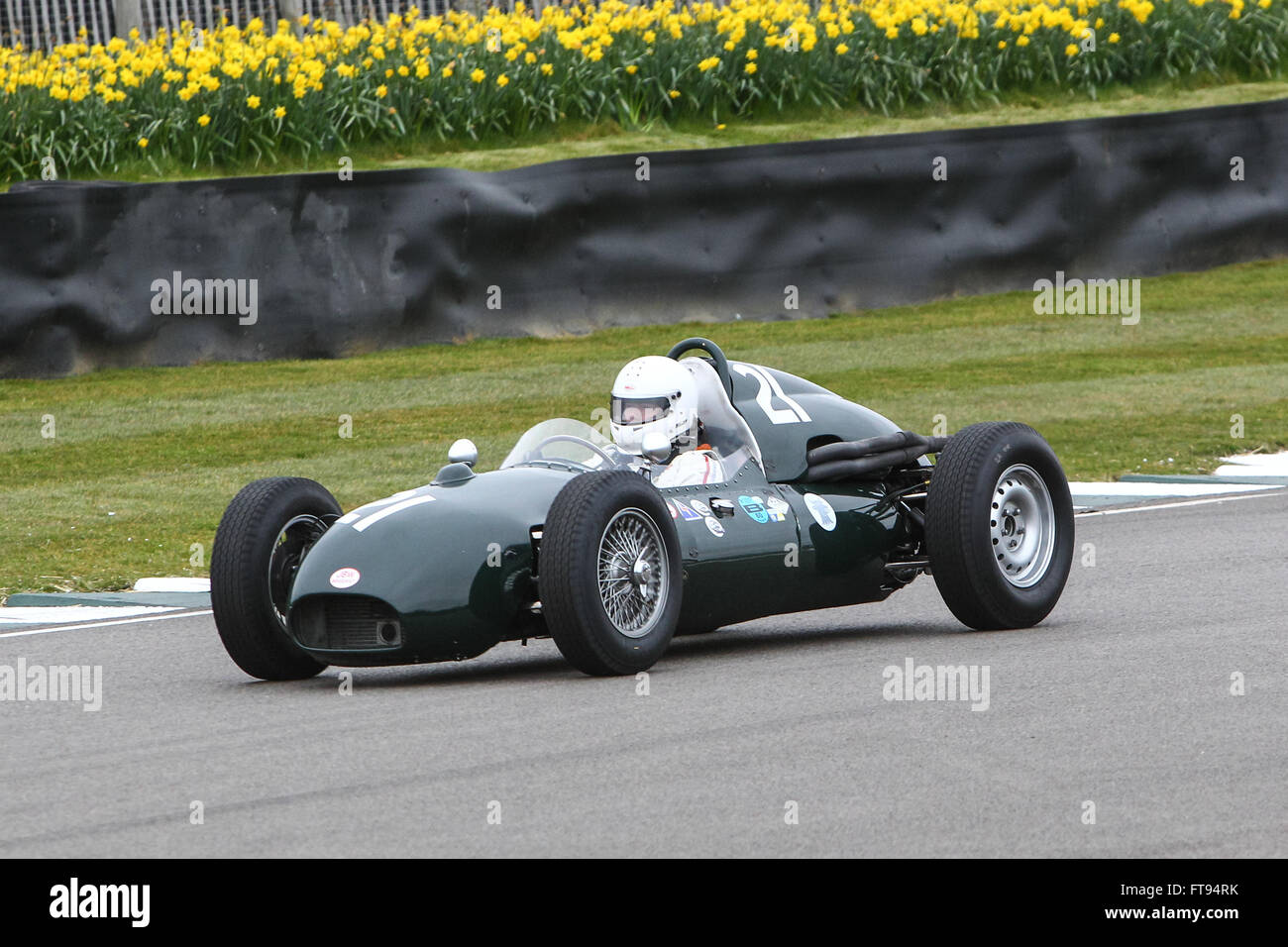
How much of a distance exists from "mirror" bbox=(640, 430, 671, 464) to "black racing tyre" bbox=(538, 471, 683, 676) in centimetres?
80

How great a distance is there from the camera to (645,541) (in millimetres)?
8141

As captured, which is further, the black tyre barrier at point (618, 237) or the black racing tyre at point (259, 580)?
the black tyre barrier at point (618, 237)

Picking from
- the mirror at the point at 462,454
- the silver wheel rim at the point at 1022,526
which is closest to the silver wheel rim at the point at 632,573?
the mirror at the point at 462,454

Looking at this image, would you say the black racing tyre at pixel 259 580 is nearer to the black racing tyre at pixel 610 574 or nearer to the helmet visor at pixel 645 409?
the black racing tyre at pixel 610 574

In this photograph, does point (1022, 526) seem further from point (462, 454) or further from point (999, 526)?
point (462, 454)

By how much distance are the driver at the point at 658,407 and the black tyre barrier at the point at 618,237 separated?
8.21 meters

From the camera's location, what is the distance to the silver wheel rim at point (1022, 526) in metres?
9.12

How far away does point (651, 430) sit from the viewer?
9.08 m

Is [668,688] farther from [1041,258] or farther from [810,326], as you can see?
[1041,258]

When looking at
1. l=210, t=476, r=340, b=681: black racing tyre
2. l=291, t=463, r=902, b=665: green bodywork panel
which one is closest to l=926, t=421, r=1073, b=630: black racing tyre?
→ l=291, t=463, r=902, b=665: green bodywork panel

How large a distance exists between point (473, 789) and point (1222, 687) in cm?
270

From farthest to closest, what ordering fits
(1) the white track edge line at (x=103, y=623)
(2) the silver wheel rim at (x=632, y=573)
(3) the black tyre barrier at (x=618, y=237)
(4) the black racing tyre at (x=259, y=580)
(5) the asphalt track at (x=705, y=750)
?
(3) the black tyre barrier at (x=618, y=237) → (1) the white track edge line at (x=103, y=623) → (4) the black racing tyre at (x=259, y=580) → (2) the silver wheel rim at (x=632, y=573) → (5) the asphalt track at (x=705, y=750)

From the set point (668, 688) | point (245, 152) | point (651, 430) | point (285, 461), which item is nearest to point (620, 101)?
point (245, 152)
